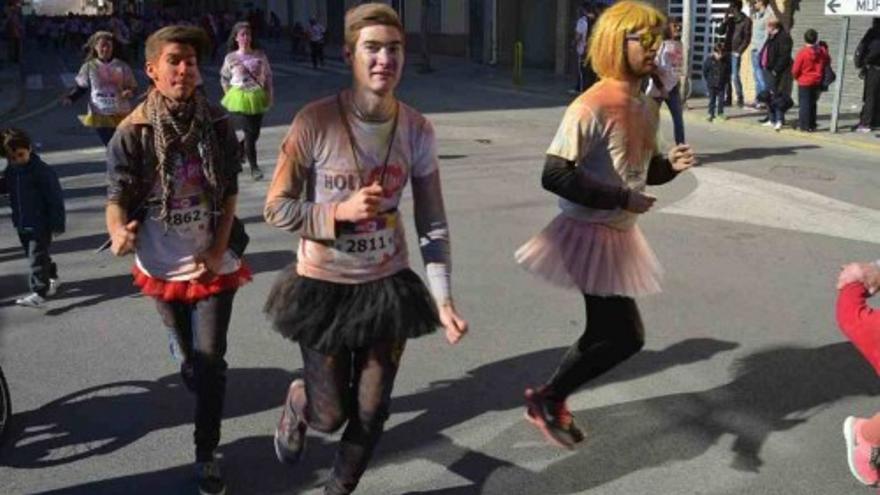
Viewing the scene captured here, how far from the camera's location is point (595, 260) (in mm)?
3758

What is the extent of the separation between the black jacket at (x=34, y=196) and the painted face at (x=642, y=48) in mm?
4230

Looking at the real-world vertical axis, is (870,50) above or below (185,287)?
above

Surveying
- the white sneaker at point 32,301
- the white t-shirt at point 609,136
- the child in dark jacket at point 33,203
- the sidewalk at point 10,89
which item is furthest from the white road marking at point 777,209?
the sidewalk at point 10,89

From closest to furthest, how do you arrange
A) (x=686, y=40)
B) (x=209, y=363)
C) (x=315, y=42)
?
(x=209, y=363)
(x=686, y=40)
(x=315, y=42)

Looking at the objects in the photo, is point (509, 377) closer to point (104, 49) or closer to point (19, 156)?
point (19, 156)

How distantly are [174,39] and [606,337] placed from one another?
216cm

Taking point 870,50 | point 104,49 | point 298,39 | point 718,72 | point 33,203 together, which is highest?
point 104,49

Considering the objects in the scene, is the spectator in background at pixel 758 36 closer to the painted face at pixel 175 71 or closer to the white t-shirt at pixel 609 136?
the white t-shirt at pixel 609 136

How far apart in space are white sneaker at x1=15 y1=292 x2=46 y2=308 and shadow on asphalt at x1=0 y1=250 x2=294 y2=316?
→ 0.19 ft

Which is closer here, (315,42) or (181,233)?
(181,233)

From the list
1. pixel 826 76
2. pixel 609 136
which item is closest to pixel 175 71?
pixel 609 136

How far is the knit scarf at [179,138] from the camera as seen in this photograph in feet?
11.2

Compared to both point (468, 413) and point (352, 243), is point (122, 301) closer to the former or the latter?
point (468, 413)

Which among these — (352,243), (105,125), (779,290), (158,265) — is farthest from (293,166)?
(105,125)
